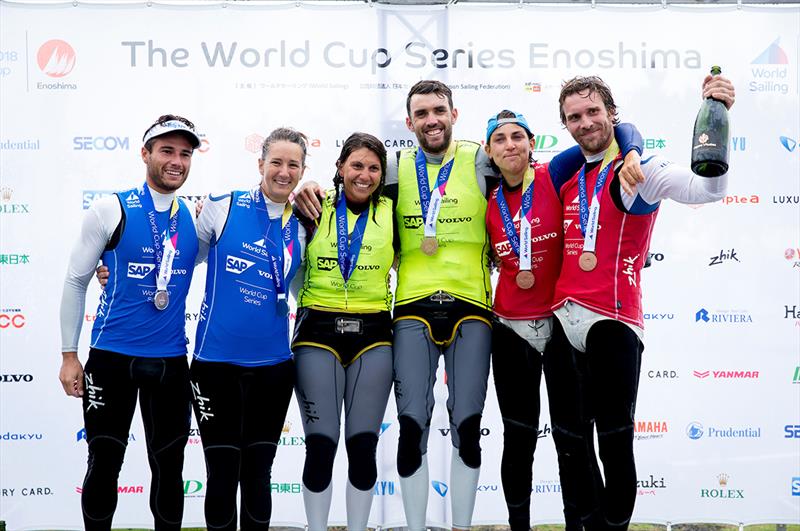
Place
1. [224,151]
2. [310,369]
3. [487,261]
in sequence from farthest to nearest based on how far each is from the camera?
[224,151] → [487,261] → [310,369]

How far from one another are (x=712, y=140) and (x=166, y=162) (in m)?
2.05

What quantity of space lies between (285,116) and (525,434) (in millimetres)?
2597

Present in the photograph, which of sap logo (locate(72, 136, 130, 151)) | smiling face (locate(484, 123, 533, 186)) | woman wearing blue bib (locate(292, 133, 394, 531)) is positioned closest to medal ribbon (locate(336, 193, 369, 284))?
woman wearing blue bib (locate(292, 133, 394, 531))

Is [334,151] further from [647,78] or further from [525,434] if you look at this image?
[525,434]

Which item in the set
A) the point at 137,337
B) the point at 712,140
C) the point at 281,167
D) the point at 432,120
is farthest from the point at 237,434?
the point at 712,140

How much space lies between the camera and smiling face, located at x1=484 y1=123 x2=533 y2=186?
301 centimetres

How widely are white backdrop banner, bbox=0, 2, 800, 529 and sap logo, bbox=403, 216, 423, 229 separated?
1.49 meters

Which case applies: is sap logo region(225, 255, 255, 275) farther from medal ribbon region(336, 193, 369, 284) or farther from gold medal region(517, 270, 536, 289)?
gold medal region(517, 270, 536, 289)

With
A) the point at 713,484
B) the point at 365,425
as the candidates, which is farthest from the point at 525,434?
the point at 713,484

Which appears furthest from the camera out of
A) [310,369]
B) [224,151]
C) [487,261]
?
[224,151]

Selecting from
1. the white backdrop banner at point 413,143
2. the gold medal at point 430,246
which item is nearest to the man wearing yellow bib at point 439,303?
the gold medal at point 430,246

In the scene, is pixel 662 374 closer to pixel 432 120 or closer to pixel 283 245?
pixel 432 120

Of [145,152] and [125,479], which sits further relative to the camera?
[125,479]

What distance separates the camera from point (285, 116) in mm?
4586
